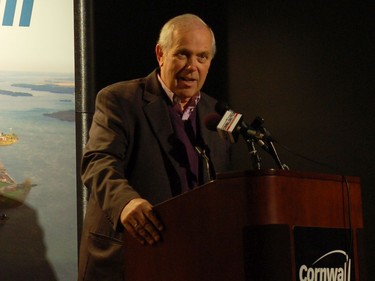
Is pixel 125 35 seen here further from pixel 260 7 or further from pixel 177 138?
pixel 177 138

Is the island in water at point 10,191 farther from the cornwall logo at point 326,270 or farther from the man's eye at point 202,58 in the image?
the cornwall logo at point 326,270

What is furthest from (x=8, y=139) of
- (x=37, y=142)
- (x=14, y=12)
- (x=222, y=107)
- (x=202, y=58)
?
(x=222, y=107)

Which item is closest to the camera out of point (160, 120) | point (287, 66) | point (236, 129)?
point (236, 129)

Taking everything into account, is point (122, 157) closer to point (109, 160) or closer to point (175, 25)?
point (109, 160)

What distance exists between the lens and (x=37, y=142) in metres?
3.09

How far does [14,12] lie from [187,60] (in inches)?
41.1

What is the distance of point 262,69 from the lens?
148 inches

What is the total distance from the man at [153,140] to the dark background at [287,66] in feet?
2.80

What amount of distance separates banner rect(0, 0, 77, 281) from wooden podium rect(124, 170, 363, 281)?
4.31 ft

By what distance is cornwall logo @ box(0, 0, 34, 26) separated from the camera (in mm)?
3049

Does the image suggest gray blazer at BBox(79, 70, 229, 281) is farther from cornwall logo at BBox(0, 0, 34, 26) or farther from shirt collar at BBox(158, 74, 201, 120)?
cornwall logo at BBox(0, 0, 34, 26)

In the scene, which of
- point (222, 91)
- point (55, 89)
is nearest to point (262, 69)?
point (222, 91)

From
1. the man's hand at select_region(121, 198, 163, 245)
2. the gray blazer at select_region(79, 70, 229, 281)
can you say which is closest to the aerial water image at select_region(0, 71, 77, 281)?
the gray blazer at select_region(79, 70, 229, 281)

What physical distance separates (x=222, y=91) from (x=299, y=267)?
2.28 meters
